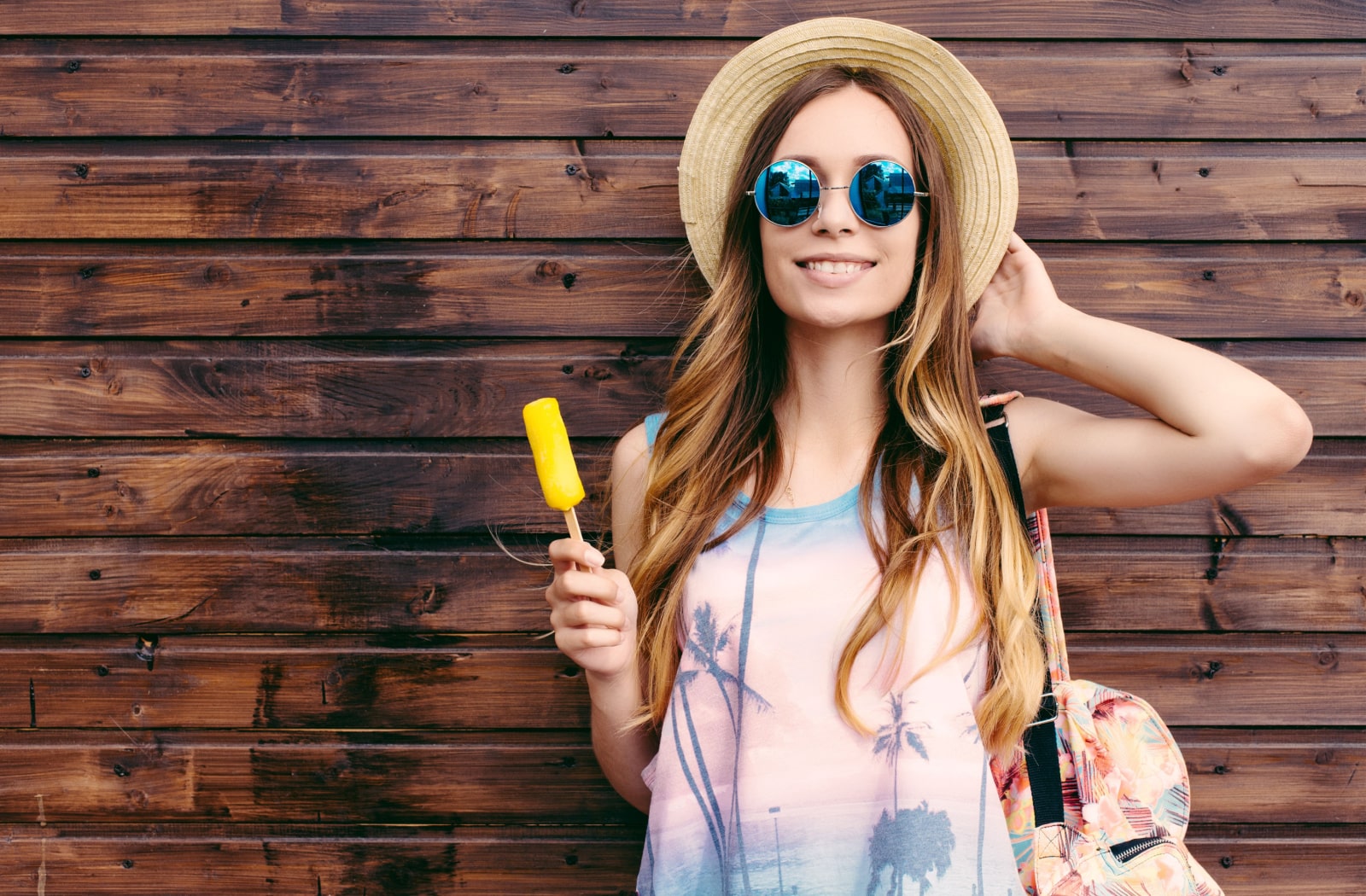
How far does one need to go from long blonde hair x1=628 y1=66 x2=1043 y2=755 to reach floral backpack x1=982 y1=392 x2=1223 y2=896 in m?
0.10

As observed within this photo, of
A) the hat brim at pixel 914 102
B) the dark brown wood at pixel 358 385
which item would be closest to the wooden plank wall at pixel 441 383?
the dark brown wood at pixel 358 385

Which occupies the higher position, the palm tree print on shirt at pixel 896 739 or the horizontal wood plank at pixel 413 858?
the palm tree print on shirt at pixel 896 739

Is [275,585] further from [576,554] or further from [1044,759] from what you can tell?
[1044,759]

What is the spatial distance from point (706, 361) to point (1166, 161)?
4.44ft

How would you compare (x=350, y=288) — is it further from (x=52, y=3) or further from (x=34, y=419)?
(x=52, y=3)

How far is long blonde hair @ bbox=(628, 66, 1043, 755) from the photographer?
1682 millimetres

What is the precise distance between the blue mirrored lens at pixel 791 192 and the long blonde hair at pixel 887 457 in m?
0.13

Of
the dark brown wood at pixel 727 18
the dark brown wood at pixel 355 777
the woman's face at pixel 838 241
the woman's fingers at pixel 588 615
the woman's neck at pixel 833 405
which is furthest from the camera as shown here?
the dark brown wood at pixel 355 777

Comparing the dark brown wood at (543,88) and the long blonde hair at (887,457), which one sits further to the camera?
the dark brown wood at (543,88)

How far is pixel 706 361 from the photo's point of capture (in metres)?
1.94

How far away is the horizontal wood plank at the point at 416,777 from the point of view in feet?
7.70

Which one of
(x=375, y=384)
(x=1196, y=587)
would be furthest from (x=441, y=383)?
(x=1196, y=587)

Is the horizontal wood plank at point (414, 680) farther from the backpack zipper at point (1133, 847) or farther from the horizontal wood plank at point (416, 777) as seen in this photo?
the backpack zipper at point (1133, 847)

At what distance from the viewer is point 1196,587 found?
7.64ft
